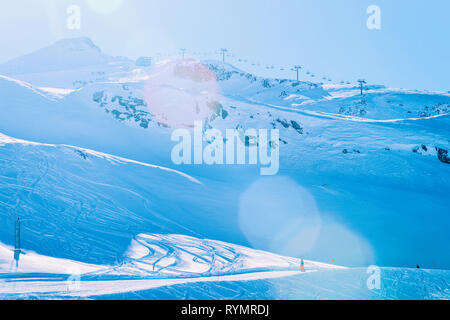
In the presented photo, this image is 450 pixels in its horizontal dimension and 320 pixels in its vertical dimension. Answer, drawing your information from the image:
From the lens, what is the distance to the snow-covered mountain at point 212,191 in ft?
58.6

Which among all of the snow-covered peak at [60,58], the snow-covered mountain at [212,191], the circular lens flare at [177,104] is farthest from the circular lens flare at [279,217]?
the snow-covered peak at [60,58]

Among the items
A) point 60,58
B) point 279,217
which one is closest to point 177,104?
point 279,217

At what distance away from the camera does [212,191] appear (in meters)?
27.9

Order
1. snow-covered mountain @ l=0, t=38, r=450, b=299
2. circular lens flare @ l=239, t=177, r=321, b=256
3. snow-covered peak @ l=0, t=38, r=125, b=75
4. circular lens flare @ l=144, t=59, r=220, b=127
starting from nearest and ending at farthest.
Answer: snow-covered mountain @ l=0, t=38, r=450, b=299, circular lens flare @ l=239, t=177, r=321, b=256, circular lens flare @ l=144, t=59, r=220, b=127, snow-covered peak @ l=0, t=38, r=125, b=75

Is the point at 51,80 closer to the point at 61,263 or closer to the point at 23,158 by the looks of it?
the point at 23,158

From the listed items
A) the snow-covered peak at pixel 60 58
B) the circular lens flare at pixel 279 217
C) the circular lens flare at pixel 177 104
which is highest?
the snow-covered peak at pixel 60 58

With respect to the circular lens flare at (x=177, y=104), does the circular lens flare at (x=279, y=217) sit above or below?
below

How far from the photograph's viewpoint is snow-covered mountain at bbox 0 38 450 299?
58.6 ft

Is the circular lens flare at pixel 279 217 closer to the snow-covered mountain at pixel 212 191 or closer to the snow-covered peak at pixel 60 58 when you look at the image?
the snow-covered mountain at pixel 212 191

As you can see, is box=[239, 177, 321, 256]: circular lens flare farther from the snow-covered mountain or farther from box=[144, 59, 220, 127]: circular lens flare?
box=[144, 59, 220, 127]: circular lens flare

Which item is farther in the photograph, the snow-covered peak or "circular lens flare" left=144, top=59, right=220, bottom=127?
the snow-covered peak

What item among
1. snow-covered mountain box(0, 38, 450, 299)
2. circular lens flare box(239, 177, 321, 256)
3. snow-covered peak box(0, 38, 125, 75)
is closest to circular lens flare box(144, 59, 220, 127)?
snow-covered mountain box(0, 38, 450, 299)

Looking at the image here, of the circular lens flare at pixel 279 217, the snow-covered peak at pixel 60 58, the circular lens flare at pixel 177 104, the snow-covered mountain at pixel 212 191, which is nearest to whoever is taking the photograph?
the snow-covered mountain at pixel 212 191
